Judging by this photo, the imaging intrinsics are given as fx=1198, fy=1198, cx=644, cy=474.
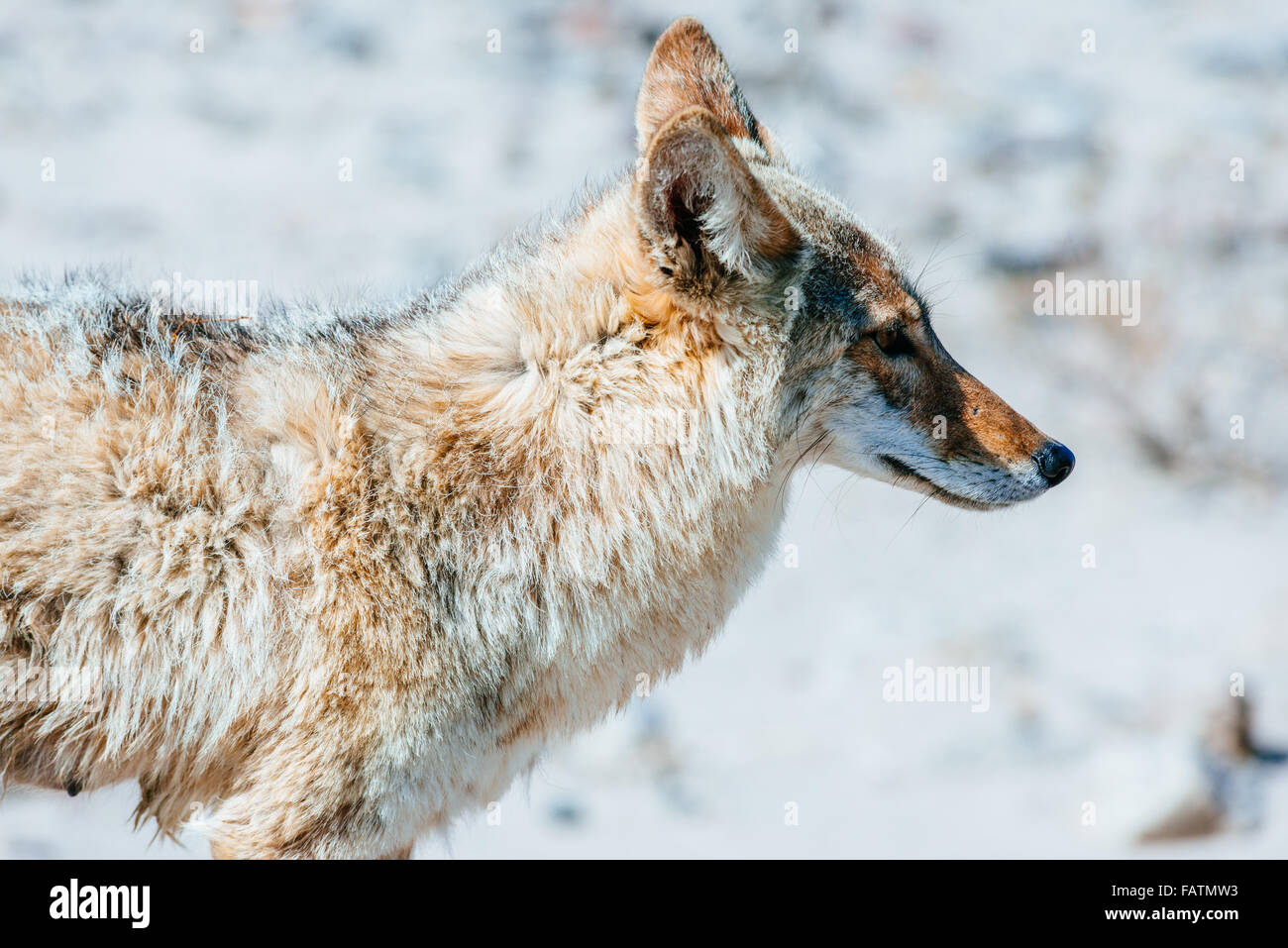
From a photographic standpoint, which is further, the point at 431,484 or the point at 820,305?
the point at 820,305

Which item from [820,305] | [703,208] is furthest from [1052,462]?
[703,208]

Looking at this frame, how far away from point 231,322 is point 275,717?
137 centimetres

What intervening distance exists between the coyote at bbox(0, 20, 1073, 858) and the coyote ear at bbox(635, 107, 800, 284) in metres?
0.01

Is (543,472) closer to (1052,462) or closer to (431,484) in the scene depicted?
(431,484)

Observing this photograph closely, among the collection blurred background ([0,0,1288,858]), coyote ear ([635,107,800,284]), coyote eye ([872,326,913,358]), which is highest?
coyote ear ([635,107,800,284])

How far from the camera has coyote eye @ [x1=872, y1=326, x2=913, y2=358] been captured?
412 centimetres

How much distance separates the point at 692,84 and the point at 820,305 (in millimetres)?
1220

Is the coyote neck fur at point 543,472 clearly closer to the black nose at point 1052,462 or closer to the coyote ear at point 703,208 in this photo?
the coyote ear at point 703,208

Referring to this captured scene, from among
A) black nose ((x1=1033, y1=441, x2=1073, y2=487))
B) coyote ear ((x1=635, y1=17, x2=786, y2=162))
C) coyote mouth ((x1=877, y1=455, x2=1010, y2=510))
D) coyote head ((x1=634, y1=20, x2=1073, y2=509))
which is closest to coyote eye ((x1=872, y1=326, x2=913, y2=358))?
coyote head ((x1=634, y1=20, x2=1073, y2=509))

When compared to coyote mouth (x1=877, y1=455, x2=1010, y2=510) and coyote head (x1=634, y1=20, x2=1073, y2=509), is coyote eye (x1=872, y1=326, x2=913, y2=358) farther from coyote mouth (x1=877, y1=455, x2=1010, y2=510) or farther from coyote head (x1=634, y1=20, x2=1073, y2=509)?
coyote mouth (x1=877, y1=455, x2=1010, y2=510)

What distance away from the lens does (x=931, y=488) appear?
4.28 meters

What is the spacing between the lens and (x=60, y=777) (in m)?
3.56

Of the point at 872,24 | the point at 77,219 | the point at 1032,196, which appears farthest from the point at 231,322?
the point at 872,24

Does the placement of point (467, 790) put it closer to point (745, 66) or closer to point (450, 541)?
point (450, 541)
